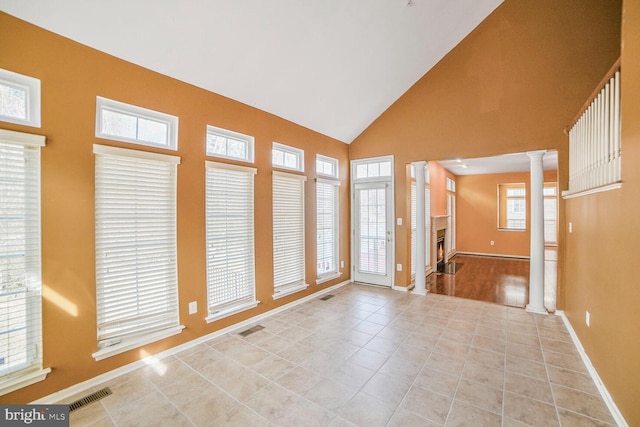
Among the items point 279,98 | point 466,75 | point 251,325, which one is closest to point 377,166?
point 466,75

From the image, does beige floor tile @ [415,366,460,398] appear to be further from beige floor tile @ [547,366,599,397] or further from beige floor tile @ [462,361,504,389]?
beige floor tile @ [547,366,599,397]

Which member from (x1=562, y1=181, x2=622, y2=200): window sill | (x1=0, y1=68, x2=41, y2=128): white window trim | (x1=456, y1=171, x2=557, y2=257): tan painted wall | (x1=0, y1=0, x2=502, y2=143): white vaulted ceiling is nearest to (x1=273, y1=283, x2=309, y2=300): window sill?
(x1=0, y1=0, x2=502, y2=143): white vaulted ceiling

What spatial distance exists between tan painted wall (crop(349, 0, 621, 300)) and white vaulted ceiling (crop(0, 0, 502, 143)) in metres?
0.33

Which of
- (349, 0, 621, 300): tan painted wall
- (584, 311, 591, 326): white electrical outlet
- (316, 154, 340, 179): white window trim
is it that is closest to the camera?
(584, 311, 591, 326): white electrical outlet

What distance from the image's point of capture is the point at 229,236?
3.35m

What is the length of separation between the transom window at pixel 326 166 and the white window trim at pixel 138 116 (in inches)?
96.4

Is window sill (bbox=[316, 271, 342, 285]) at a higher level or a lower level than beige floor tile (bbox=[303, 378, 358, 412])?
higher

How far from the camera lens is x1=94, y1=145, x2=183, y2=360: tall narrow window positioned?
7.81ft

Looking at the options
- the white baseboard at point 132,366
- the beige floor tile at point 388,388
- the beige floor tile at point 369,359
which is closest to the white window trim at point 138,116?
the white baseboard at point 132,366

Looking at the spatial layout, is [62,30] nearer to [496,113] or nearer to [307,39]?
[307,39]

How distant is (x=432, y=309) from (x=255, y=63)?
4.06m

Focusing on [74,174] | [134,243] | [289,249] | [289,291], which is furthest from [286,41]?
[289,291]

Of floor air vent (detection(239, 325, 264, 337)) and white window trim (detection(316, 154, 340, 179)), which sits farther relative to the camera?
white window trim (detection(316, 154, 340, 179))

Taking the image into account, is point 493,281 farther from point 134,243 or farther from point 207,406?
point 134,243
